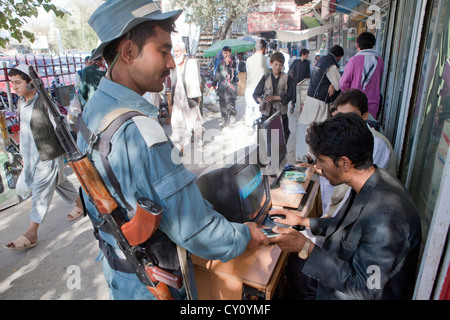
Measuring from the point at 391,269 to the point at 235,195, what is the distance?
0.94 m

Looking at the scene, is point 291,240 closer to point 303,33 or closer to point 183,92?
point 183,92

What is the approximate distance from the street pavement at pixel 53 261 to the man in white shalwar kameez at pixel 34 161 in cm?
22

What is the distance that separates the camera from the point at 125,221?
121 cm

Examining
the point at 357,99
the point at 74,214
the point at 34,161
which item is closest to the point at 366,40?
the point at 357,99

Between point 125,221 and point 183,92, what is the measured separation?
4634 mm

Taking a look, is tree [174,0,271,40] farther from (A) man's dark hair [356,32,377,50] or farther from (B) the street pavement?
(B) the street pavement

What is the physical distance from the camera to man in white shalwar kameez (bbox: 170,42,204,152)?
552cm

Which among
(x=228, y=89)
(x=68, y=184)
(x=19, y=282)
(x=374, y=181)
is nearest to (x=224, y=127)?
(x=228, y=89)

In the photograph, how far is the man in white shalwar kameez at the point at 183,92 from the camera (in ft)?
18.1

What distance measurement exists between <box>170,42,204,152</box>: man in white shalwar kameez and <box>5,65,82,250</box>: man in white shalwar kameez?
2573 mm

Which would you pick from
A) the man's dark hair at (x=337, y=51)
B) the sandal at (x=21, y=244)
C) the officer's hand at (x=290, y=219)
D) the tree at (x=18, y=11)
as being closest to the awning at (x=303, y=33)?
the man's dark hair at (x=337, y=51)

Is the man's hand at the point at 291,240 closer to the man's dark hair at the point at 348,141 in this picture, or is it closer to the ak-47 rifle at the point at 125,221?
the man's dark hair at the point at 348,141

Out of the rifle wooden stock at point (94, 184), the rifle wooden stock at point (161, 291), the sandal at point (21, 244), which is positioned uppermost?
the rifle wooden stock at point (94, 184)
